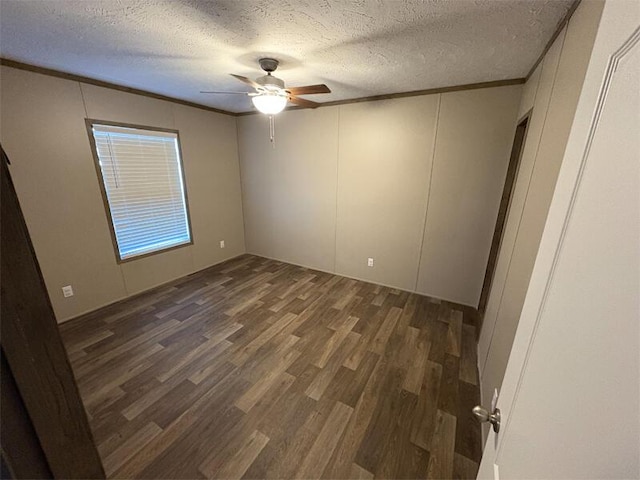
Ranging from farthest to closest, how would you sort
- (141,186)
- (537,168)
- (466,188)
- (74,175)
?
(141,186), (466,188), (74,175), (537,168)

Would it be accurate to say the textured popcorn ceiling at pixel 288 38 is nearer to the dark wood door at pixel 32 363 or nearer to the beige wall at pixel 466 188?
the beige wall at pixel 466 188

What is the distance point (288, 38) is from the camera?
1.68m

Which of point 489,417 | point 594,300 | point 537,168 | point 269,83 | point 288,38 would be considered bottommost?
point 489,417

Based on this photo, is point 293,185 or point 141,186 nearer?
point 141,186

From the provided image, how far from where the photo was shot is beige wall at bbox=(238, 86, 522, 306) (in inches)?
104

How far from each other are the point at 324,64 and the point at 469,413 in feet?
9.51

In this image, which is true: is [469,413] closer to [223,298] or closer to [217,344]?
[217,344]

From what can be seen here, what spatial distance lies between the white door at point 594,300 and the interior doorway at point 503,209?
2132mm

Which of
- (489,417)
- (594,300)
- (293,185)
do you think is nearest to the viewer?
(594,300)

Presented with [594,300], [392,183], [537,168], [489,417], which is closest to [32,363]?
[594,300]

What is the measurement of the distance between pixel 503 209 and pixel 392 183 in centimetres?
121

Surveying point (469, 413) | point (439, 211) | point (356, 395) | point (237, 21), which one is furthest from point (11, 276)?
point (439, 211)

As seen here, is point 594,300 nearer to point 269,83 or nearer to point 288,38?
point 288,38

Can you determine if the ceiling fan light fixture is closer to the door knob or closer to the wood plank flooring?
the wood plank flooring
